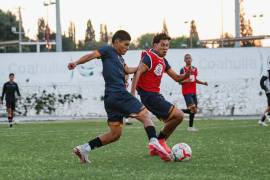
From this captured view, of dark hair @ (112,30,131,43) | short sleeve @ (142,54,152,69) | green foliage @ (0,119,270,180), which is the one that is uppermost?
dark hair @ (112,30,131,43)

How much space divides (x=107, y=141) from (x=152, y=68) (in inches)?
69.7

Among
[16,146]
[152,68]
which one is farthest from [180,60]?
[152,68]

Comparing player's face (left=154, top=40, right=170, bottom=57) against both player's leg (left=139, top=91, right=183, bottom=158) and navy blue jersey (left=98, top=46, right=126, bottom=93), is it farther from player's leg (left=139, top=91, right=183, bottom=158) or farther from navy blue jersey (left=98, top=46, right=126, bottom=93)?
navy blue jersey (left=98, top=46, right=126, bottom=93)

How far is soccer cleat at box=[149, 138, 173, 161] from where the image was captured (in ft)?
31.3

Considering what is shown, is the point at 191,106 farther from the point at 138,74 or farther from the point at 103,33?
the point at 103,33

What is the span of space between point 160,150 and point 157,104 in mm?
1829

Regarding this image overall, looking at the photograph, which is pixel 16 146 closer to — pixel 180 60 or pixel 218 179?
pixel 218 179

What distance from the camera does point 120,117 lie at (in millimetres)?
10016

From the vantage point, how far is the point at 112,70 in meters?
9.96

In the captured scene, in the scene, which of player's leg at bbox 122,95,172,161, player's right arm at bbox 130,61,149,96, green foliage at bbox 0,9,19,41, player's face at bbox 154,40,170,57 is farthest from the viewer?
green foliage at bbox 0,9,19,41

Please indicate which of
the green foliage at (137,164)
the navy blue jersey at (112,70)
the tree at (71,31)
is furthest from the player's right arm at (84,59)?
the tree at (71,31)

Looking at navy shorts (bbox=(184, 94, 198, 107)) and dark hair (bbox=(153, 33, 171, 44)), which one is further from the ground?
dark hair (bbox=(153, 33, 171, 44))

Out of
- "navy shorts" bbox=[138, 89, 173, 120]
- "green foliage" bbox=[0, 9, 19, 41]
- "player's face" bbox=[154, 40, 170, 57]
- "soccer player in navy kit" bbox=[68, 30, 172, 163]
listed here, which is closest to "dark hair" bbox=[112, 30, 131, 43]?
"soccer player in navy kit" bbox=[68, 30, 172, 163]

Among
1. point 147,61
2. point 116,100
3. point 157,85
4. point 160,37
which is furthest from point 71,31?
point 116,100
